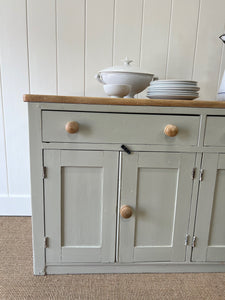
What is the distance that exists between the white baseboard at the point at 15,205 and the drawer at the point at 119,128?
0.78 meters

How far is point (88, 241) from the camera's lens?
95 centimetres

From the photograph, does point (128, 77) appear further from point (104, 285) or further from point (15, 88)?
point (104, 285)

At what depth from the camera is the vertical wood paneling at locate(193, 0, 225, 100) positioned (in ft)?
4.13

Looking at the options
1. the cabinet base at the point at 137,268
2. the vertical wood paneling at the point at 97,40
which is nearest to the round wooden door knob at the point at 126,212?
the cabinet base at the point at 137,268

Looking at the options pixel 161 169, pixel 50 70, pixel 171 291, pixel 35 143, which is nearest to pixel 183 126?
pixel 161 169

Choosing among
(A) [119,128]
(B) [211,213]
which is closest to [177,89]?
(A) [119,128]

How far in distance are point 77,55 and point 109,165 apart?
A: 750 millimetres

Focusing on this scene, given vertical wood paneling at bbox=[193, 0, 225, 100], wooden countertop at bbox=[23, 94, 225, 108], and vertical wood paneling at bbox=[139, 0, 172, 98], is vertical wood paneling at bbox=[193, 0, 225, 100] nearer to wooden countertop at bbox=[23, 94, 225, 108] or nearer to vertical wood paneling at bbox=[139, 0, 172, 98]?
vertical wood paneling at bbox=[139, 0, 172, 98]

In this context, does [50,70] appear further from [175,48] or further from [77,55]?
[175,48]

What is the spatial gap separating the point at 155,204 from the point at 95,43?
95 cm

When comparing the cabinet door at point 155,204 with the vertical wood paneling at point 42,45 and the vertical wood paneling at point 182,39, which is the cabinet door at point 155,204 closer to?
the vertical wood paneling at point 182,39

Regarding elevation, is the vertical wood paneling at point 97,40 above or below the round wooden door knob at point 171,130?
above

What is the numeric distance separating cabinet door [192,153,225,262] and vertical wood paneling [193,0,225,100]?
618 millimetres

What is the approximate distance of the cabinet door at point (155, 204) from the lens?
90cm
